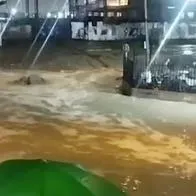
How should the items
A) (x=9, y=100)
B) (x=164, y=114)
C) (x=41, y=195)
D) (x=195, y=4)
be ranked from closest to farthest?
1. (x=41, y=195)
2. (x=164, y=114)
3. (x=9, y=100)
4. (x=195, y=4)

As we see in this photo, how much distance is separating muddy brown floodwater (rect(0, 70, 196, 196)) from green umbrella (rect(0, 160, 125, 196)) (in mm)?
4029

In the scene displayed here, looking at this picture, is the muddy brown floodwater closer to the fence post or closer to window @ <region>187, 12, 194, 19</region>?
the fence post

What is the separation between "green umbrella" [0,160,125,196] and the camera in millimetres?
4137

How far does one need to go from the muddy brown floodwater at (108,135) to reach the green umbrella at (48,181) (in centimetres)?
403

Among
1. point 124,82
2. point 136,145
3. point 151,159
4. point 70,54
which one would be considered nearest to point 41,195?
point 151,159

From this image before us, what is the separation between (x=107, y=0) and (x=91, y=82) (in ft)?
69.4

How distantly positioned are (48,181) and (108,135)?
25.9ft

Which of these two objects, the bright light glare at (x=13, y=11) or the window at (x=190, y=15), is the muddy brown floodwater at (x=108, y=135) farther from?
the bright light glare at (x=13, y=11)

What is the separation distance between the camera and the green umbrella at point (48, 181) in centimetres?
414

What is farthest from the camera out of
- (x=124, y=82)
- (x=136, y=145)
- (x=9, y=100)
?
(x=124, y=82)

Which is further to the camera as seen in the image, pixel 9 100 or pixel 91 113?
pixel 9 100

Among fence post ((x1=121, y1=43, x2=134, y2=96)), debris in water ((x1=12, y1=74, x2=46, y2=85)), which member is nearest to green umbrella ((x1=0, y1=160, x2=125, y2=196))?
fence post ((x1=121, y1=43, x2=134, y2=96))

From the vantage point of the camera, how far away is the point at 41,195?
401cm

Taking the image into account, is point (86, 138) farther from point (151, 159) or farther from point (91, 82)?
point (91, 82)
